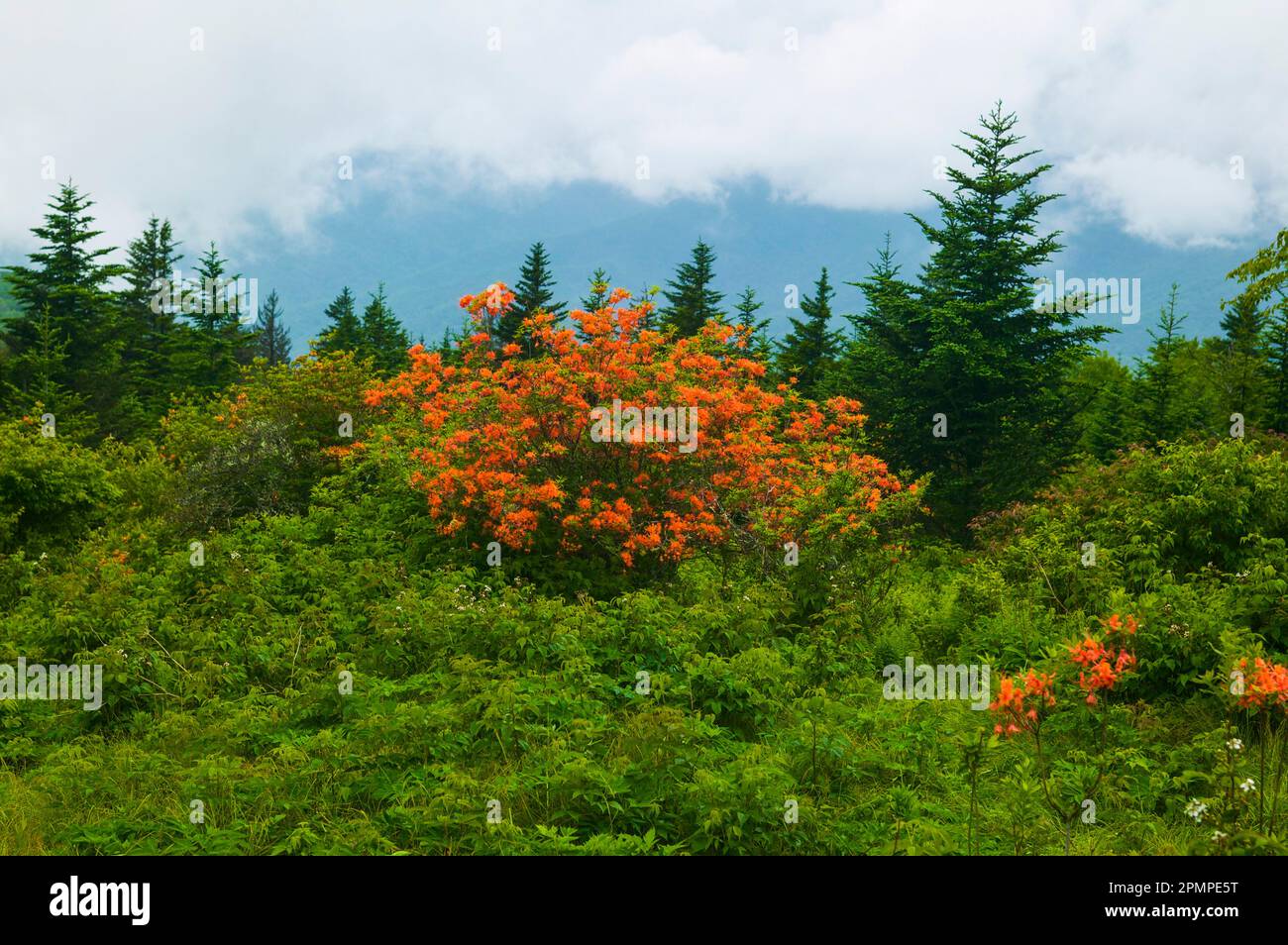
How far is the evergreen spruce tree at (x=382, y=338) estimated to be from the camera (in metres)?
37.4

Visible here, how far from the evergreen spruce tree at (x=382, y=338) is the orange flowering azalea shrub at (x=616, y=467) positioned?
25906 millimetres

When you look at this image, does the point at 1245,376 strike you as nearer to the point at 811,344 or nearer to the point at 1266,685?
the point at 811,344

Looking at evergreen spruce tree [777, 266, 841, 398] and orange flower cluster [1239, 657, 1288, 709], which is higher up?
evergreen spruce tree [777, 266, 841, 398]

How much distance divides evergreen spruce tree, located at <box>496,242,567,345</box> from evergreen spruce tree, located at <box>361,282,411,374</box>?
13.5 feet

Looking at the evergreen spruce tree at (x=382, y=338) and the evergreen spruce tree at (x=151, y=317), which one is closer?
the evergreen spruce tree at (x=151, y=317)

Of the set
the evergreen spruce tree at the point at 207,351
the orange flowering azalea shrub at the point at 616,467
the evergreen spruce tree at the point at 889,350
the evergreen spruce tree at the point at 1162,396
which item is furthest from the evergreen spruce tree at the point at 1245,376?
the evergreen spruce tree at the point at 207,351

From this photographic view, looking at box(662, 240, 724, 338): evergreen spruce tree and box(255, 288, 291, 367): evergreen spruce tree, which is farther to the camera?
box(255, 288, 291, 367): evergreen spruce tree

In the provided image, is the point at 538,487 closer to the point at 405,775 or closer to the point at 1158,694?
the point at 405,775

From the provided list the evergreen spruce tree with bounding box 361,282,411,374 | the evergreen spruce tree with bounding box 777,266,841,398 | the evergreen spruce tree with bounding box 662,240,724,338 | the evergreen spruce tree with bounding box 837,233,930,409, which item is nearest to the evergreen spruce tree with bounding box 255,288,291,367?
the evergreen spruce tree with bounding box 361,282,411,374

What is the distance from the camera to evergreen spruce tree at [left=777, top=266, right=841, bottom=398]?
28766mm

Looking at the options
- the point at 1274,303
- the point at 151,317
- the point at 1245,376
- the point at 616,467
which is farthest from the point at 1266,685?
the point at 151,317

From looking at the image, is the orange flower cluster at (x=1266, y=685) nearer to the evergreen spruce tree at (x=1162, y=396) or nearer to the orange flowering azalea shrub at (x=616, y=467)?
the orange flowering azalea shrub at (x=616, y=467)

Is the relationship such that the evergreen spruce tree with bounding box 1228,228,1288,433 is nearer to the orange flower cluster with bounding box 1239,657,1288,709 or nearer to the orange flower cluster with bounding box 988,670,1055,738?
the orange flower cluster with bounding box 1239,657,1288,709

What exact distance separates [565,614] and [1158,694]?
15.2ft
